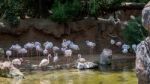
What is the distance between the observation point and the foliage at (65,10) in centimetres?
1738

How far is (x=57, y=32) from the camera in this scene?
17.5m

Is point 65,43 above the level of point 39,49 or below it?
above

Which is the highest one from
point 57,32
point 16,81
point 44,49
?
point 16,81

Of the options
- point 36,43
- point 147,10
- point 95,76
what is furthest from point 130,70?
point 147,10

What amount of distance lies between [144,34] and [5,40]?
17.8 feet

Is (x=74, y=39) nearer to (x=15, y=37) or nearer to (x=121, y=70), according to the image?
(x=15, y=37)

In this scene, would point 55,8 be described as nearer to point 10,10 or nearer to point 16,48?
point 10,10

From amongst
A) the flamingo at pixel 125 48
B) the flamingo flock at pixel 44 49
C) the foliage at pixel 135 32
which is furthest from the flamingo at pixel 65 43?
the foliage at pixel 135 32

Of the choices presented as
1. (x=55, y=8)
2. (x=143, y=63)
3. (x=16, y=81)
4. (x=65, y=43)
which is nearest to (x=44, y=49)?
(x=65, y=43)

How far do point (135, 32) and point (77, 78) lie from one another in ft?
18.1

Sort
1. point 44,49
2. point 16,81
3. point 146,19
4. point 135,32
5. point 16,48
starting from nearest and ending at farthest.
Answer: point 146,19 < point 16,81 < point 16,48 < point 135,32 < point 44,49

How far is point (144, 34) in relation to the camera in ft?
52.0

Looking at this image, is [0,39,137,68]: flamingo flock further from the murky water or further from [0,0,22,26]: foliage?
the murky water

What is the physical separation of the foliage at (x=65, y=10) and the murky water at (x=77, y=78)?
522cm
